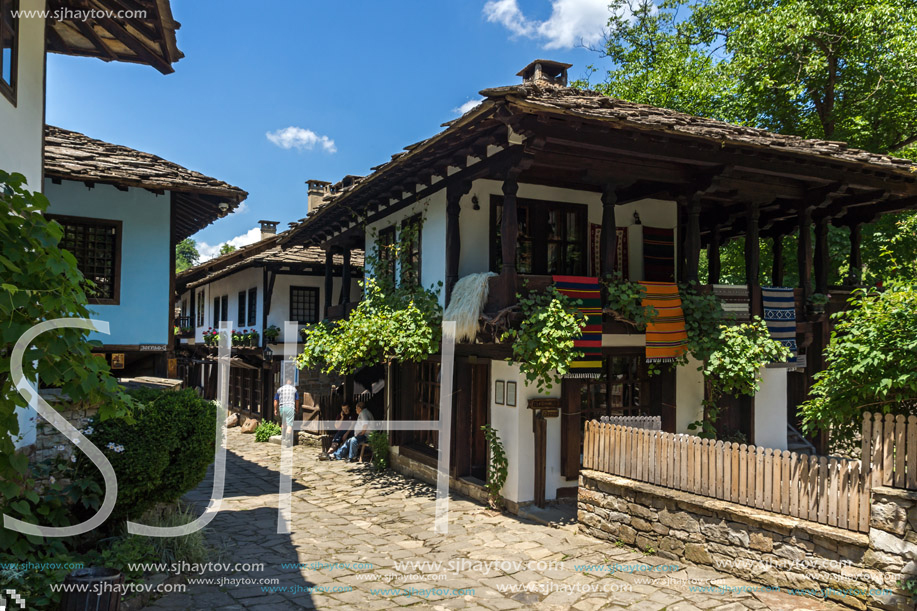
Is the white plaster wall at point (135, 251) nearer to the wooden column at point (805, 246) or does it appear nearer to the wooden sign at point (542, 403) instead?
the wooden sign at point (542, 403)

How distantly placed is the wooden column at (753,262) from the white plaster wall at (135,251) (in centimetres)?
963

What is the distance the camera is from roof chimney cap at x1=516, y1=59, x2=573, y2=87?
10.3 m

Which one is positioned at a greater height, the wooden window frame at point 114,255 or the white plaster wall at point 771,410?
the wooden window frame at point 114,255

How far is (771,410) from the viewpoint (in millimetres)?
11008

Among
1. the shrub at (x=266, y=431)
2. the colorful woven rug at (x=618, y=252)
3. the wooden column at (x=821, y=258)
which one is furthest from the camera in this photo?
the shrub at (x=266, y=431)

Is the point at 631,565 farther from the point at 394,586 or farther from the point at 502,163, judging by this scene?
the point at 502,163

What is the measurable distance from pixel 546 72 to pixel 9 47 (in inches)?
300

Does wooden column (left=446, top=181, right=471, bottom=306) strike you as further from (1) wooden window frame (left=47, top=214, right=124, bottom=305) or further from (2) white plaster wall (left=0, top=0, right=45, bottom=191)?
(2) white plaster wall (left=0, top=0, right=45, bottom=191)

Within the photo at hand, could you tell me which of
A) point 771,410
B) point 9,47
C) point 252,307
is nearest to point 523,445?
point 771,410

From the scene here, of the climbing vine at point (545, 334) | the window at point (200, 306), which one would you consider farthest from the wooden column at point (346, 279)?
the window at point (200, 306)

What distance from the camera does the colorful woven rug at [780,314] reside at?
1044 cm

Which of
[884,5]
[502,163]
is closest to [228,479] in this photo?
[502,163]

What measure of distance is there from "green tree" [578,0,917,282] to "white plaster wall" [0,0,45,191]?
15.1m

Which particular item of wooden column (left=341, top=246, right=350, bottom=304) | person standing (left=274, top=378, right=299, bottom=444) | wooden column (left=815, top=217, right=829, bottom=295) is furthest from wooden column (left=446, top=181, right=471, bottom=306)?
person standing (left=274, top=378, right=299, bottom=444)
